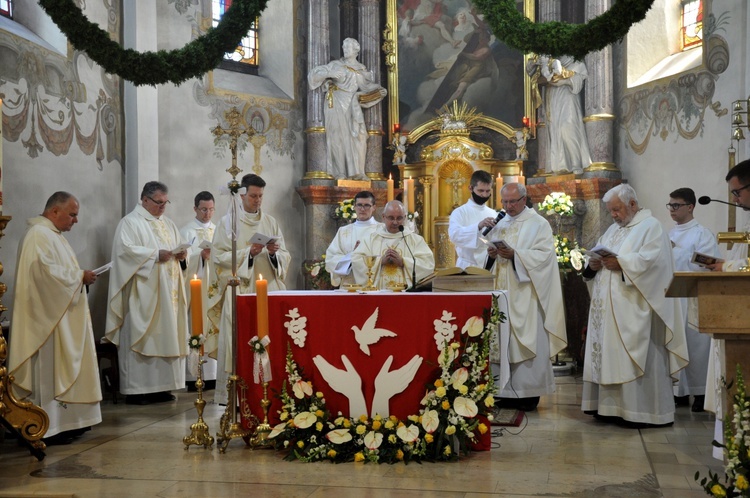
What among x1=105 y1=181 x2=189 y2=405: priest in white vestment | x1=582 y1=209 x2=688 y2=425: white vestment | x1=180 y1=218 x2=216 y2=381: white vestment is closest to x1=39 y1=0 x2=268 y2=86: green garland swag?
x1=105 y1=181 x2=189 y2=405: priest in white vestment

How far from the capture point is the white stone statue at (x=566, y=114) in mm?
12531

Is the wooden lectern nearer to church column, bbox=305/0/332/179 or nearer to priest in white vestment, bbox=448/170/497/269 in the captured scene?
priest in white vestment, bbox=448/170/497/269

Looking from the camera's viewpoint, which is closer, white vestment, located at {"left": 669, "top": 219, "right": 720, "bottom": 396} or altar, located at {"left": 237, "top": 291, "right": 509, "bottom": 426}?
altar, located at {"left": 237, "top": 291, "right": 509, "bottom": 426}

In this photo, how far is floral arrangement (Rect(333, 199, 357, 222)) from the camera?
12500 mm

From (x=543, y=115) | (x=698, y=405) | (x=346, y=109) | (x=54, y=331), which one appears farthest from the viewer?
(x=346, y=109)

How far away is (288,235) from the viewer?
525 inches

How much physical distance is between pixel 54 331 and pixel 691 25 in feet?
32.8

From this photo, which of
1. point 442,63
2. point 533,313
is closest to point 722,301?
point 533,313

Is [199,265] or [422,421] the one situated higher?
[199,265]

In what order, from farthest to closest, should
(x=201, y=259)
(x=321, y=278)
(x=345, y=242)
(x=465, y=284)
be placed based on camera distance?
(x=321, y=278), (x=201, y=259), (x=345, y=242), (x=465, y=284)

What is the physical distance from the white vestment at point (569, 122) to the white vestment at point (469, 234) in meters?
3.73

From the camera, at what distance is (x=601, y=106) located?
1252 cm

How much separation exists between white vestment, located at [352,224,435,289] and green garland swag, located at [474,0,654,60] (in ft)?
6.34

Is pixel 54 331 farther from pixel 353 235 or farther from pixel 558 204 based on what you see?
pixel 558 204
